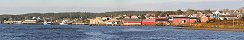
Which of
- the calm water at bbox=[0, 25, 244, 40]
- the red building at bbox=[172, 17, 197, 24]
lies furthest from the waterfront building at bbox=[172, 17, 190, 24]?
the calm water at bbox=[0, 25, 244, 40]

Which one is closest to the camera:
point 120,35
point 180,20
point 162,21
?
point 120,35

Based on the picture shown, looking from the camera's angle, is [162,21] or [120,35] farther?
[162,21]

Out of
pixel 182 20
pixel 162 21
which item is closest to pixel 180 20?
pixel 182 20

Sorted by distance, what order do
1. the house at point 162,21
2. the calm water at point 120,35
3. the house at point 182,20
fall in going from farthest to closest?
the house at point 162,21 → the house at point 182,20 → the calm water at point 120,35

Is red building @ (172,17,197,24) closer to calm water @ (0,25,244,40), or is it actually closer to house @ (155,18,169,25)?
house @ (155,18,169,25)

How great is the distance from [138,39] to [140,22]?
12804cm

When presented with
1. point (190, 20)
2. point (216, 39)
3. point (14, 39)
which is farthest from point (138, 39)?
point (190, 20)

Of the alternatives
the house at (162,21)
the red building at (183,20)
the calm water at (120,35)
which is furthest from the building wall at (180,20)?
the calm water at (120,35)

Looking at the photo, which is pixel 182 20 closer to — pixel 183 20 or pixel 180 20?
pixel 183 20

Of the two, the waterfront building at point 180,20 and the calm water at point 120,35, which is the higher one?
the calm water at point 120,35

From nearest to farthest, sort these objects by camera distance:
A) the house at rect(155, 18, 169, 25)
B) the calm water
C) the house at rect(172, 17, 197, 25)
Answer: the calm water, the house at rect(172, 17, 197, 25), the house at rect(155, 18, 169, 25)

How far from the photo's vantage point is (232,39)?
62188mm

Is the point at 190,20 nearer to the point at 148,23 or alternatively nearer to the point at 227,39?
the point at 148,23

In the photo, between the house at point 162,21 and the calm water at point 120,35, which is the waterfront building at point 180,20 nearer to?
the house at point 162,21
